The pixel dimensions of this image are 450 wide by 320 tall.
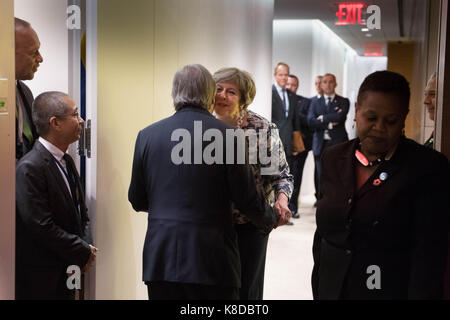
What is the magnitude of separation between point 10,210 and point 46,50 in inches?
45.2

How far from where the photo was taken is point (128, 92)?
374cm

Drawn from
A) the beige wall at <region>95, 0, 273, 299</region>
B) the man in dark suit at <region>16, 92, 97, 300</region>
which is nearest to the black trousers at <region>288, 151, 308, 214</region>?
the beige wall at <region>95, 0, 273, 299</region>

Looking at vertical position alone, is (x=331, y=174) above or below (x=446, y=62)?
below

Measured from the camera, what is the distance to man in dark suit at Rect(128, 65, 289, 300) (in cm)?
261

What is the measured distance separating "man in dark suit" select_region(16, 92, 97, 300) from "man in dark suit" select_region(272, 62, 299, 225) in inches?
185

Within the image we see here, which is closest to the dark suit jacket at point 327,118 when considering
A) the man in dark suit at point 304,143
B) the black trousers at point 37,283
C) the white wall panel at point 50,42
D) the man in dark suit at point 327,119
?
the man in dark suit at point 327,119

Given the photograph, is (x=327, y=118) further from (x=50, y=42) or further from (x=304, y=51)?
(x=50, y=42)

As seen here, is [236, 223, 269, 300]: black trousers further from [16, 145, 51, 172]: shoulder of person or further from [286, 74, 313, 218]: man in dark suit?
[286, 74, 313, 218]: man in dark suit

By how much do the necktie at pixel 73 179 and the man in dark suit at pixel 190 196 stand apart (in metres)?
0.59

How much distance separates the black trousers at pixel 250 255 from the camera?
3.20 metres

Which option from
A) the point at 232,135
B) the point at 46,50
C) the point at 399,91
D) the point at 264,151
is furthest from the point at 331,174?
the point at 46,50

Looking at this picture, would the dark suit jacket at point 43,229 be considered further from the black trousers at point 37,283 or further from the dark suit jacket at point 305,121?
Result: the dark suit jacket at point 305,121
